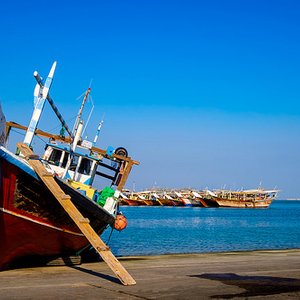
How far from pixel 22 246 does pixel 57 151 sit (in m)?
4.91

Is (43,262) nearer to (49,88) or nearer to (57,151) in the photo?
(57,151)

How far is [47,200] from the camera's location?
13.0 m

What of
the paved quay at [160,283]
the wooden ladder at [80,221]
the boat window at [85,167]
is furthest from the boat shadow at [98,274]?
the boat window at [85,167]

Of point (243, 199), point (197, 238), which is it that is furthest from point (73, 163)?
point (243, 199)

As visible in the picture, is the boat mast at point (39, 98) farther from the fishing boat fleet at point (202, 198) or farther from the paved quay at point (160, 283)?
the fishing boat fleet at point (202, 198)

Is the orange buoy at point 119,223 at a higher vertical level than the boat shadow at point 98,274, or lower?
higher

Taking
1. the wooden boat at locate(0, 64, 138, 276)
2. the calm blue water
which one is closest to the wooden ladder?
the wooden boat at locate(0, 64, 138, 276)

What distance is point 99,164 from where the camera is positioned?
59.8 ft

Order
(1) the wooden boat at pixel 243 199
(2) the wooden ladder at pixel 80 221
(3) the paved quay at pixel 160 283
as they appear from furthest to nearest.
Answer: (1) the wooden boat at pixel 243 199
(2) the wooden ladder at pixel 80 221
(3) the paved quay at pixel 160 283

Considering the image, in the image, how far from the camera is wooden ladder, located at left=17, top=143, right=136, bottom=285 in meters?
10.5

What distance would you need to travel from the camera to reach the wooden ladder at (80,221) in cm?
1054

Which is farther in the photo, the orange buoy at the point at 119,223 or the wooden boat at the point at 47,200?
the orange buoy at the point at 119,223

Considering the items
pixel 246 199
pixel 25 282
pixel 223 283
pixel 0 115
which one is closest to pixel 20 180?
pixel 0 115

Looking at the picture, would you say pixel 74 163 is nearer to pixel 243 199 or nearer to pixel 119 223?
pixel 119 223
